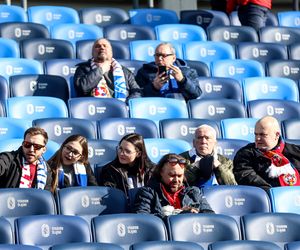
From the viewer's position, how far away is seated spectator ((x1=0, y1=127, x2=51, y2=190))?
9.52 metres

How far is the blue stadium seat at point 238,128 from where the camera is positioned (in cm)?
1135

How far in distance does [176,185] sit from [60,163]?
0.95 meters

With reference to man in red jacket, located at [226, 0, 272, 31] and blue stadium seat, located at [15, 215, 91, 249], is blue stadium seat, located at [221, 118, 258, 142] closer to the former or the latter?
man in red jacket, located at [226, 0, 272, 31]

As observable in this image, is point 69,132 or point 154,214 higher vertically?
point 69,132

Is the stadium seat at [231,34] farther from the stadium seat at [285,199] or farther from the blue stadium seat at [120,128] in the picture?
the stadium seat at [285,199]

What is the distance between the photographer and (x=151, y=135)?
10.9 meters

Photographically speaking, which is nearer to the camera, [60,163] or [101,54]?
[60,163]

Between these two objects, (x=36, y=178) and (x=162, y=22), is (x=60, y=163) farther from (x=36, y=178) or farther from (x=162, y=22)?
(x=162, y=22)

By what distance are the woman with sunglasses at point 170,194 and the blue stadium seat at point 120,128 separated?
1452 millimetres

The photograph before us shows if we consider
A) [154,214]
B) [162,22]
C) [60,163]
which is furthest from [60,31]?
[154,214]

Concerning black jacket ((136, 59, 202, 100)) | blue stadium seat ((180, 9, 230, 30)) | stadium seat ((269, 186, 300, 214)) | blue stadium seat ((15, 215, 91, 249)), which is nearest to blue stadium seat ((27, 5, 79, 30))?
blue stadium seat ((180, 9, 230, 30))

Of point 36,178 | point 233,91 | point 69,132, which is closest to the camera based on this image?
point 36,178

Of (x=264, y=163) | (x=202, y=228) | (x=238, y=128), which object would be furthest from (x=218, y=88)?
(x=202, y=228)

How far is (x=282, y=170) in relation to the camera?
10.2 metres
